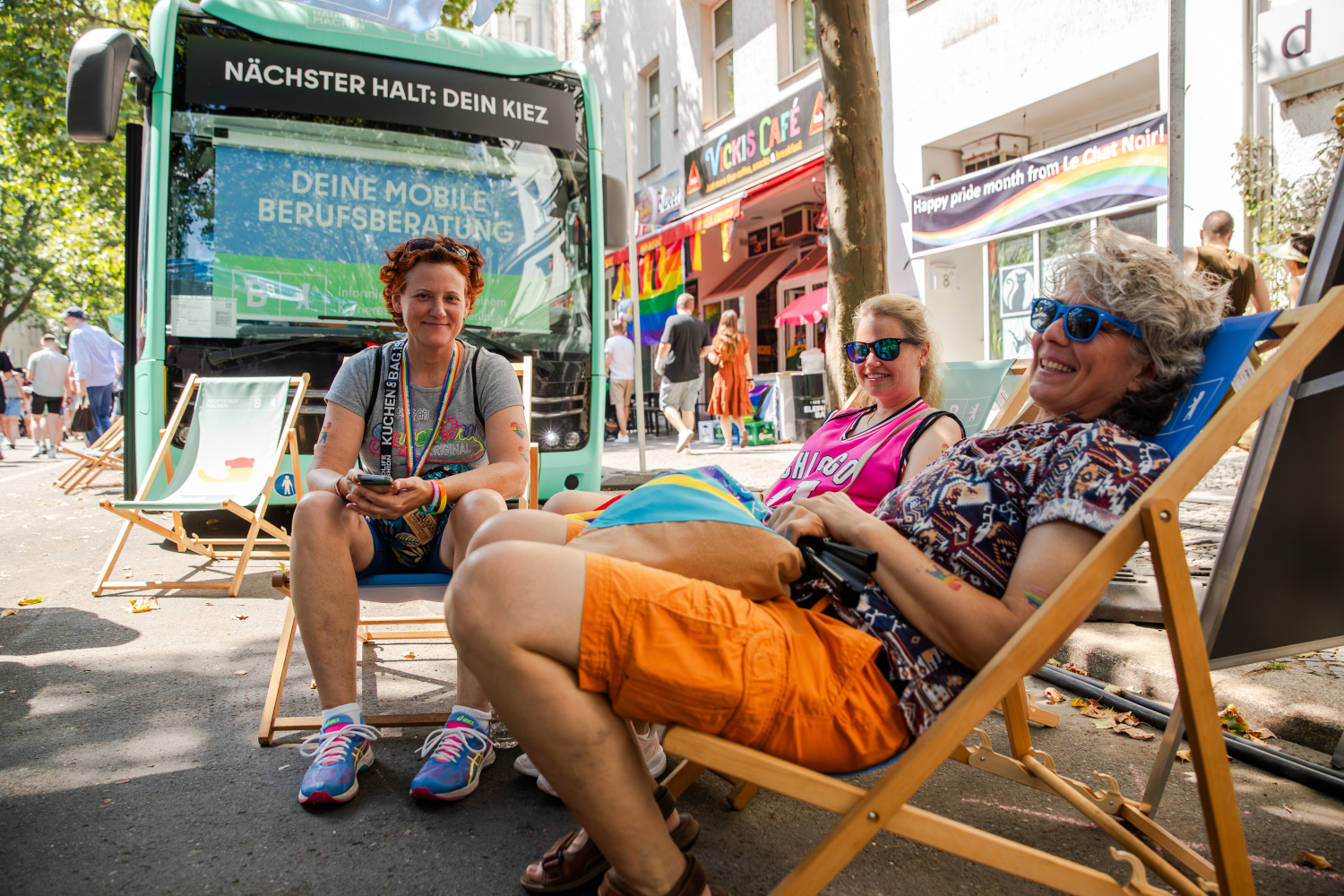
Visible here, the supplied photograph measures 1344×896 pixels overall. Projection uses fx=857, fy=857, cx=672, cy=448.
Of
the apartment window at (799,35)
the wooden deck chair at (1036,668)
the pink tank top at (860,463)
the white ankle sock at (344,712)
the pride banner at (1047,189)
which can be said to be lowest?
the white ankle sock at (344,712)

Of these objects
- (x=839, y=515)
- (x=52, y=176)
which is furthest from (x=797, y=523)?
(x=52, y=176)

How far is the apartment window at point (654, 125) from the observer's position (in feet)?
57.9

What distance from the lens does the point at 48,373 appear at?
13.5 meters

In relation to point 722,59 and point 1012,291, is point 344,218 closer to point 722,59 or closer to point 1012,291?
point 1012,291

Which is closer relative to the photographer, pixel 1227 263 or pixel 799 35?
pixel 1227 263

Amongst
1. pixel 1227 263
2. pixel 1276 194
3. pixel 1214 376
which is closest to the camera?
pixel 1214 376

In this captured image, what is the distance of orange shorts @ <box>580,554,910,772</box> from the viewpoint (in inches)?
52.2

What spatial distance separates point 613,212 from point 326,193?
6.13 ft

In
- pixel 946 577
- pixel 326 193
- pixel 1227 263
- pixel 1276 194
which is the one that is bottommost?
pixel 946 577

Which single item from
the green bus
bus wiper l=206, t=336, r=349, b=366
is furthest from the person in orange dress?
bus wiper l=206, t=336, r=349, b=366

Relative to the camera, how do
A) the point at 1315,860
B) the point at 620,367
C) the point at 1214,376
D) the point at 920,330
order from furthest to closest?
the point at 620,367
the point at 920,330
the point at 1315,860
the point at 1214,376

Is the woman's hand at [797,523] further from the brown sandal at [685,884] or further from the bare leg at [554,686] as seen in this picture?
the brown sandal at [685,884]

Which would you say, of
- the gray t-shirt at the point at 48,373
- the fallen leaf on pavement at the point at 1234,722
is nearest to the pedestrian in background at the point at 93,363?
the gray t-shirt at the point at 48,373

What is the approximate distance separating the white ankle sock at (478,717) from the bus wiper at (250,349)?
12.0 feet
